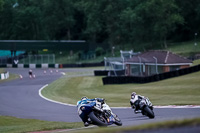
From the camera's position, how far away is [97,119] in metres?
11.4

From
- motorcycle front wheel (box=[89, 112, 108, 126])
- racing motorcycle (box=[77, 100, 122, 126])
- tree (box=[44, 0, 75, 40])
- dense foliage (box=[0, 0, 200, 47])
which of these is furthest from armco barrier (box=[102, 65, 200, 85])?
tree (box=[44, 0, 75, 40])

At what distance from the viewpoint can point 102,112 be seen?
11.8 meters

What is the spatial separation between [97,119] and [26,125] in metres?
5.60

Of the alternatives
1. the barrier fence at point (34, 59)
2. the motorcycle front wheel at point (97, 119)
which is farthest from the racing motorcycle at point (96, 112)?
the barrier fence at point (34, 59)

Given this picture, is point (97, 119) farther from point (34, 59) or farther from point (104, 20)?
point (104, 20)

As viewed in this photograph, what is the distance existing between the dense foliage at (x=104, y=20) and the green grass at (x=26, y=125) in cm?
5812

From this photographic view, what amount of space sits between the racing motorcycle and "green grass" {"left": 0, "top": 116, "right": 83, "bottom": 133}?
2.24m

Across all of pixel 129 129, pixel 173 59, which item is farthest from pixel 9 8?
pixel 129 129

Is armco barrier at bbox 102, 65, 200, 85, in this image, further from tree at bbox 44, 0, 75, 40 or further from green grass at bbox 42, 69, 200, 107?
tree at bbox 44, 0, 75, 40

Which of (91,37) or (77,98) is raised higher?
(91,37)

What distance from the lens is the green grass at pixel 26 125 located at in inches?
551

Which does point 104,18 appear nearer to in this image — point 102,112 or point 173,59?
point 173,59

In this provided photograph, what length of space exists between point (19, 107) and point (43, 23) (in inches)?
3188

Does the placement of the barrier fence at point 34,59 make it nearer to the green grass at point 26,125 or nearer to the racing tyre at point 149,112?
the green grass at point 26,125
